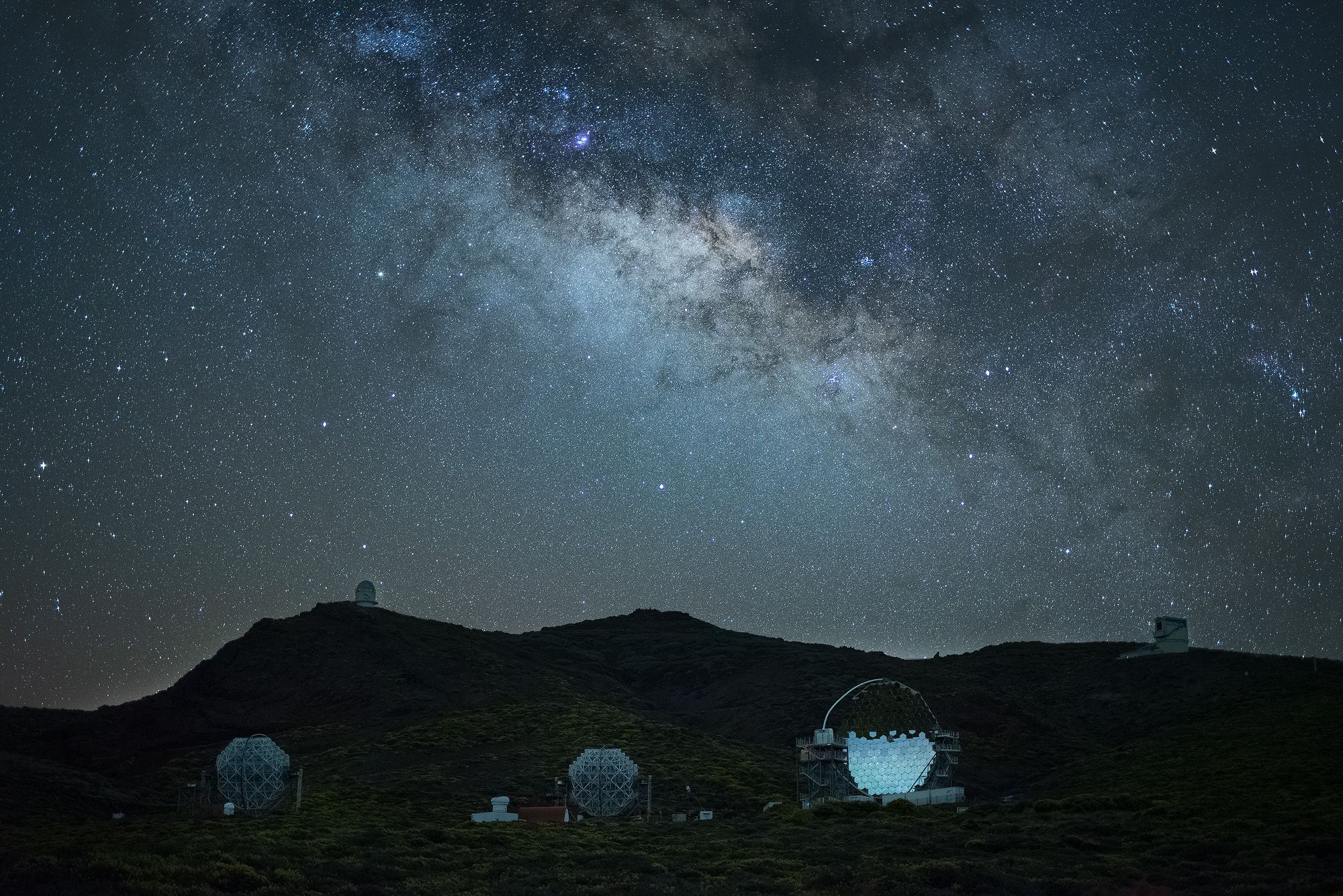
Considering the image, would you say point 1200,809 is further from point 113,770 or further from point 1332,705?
point 113,770

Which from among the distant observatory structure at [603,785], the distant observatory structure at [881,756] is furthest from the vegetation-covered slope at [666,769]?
the distant observatory structure at [881,756]

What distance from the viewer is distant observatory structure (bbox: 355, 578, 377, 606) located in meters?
93.7

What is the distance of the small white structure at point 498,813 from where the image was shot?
3891 centimetres

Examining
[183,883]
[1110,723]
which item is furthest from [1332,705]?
[183,883]

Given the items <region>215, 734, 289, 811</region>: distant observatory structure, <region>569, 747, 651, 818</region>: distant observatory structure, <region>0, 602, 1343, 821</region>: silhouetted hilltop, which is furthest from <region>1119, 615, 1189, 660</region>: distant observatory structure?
<region>215, 734, 289, 811</region>: distant observatory structure

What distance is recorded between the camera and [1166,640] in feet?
289

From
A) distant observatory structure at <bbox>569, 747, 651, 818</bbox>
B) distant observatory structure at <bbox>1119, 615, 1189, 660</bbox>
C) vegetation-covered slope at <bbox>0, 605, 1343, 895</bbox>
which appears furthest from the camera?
distant observatory structure at <bbox>1119, 615, 1189, 660</bbox>

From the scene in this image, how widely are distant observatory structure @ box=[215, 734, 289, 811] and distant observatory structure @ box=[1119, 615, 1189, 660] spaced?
69914mm

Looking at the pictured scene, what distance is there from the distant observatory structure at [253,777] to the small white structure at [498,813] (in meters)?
7.88

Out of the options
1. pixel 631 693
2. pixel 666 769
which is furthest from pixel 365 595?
pixel 666 769

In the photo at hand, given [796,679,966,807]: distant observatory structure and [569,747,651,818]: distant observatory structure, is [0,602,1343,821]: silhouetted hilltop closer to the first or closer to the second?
[796,679,966,807]: distant observatory structure

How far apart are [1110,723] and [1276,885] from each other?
51.3 m

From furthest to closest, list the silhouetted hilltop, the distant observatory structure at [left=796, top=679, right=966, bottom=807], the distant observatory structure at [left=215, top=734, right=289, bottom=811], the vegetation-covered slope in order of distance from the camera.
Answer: the silhouetted hilltop, the distant observatory structure at [left=796, top=679, right=966, bottom=807], the distant observatory structure at [left=215, top=734, right=289, bottom=811], the vegetation-covered slope

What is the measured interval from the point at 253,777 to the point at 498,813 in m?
9.92
